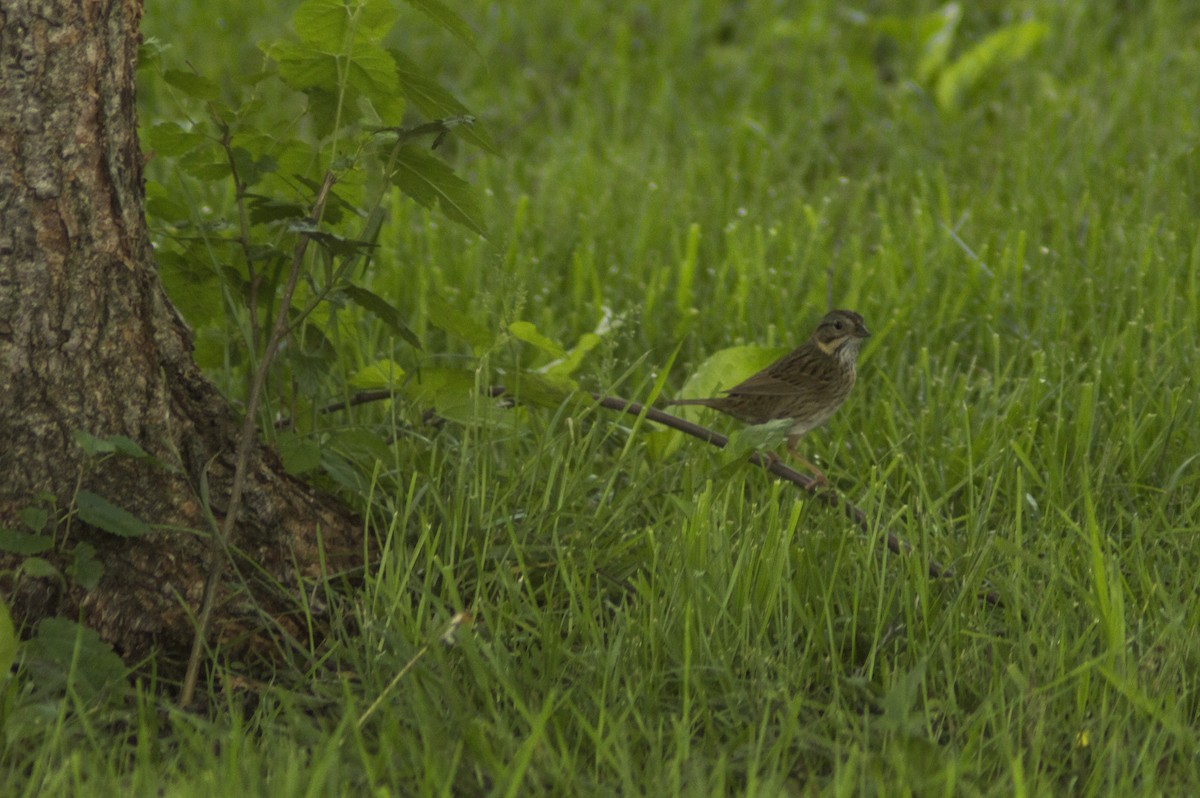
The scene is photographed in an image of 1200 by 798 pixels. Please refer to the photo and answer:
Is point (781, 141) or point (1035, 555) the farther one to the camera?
point (781, 141)

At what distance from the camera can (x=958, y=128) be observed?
703 cm

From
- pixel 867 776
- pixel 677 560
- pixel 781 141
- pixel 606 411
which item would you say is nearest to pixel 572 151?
pixel 781 141

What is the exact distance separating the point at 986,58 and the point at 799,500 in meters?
4.71

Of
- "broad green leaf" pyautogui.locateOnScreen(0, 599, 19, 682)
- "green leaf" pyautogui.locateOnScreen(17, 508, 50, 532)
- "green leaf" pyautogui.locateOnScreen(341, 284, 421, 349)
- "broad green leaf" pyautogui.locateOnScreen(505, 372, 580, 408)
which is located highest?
"green leaf" pyautogui.locateOnScreen(341, 284, 421, 349)

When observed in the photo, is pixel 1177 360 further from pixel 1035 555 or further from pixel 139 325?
pixel 139 325

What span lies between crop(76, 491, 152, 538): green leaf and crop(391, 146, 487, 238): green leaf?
3.05ft

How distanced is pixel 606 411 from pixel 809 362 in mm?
604

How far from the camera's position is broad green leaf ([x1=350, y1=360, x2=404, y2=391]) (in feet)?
12.6

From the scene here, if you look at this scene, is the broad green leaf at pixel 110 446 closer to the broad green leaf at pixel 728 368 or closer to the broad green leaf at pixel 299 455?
the broad green leaf at pixel 299 455

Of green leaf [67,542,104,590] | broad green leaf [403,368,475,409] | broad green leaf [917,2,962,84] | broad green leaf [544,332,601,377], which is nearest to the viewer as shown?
green leaf [67,542,104,590]

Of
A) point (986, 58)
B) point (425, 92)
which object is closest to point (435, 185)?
point (425, 92)

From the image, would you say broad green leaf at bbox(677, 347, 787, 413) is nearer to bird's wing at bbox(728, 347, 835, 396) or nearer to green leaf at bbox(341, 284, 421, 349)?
bird's wing at bbox(728, 347, 835, 396)

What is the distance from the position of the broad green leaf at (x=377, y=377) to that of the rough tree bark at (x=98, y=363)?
0.60 m

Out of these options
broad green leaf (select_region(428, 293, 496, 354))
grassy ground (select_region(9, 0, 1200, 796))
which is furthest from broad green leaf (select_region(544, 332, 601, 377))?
broad green leaf (select_region(428, 293, 496, 354))
